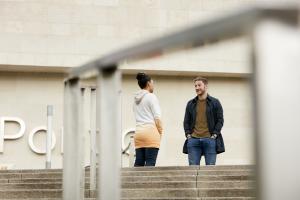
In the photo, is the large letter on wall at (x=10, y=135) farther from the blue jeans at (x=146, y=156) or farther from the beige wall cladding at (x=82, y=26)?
the blue jeans at (x=146, y=156)

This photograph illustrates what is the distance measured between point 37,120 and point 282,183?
16575mm

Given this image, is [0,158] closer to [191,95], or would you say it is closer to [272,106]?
[191,95]

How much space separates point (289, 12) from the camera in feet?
5.19

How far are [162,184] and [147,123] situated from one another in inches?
35.0

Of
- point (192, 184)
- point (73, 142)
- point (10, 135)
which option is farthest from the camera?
point (10, 135)

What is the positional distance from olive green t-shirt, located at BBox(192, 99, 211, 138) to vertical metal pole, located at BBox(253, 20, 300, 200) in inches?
336

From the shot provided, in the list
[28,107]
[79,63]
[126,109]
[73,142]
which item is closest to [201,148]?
[73,142]

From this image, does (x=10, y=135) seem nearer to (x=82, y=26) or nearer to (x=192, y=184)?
(x=82, y=26)

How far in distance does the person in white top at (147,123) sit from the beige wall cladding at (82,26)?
7.78 metres

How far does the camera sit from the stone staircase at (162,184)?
8656 mm

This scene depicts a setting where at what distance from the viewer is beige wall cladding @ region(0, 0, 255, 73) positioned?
17.6m

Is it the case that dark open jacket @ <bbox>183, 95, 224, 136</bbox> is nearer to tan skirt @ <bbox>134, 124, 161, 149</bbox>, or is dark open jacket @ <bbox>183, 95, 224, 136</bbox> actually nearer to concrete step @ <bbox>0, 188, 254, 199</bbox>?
tan skirt @ <bbox>134, 124, 161, 149</bbox>

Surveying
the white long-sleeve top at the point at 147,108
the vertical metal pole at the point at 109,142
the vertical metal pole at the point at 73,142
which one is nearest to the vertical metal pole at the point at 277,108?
the vertical metal pole at the point at 109,142

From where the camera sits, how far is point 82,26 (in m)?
18.0
